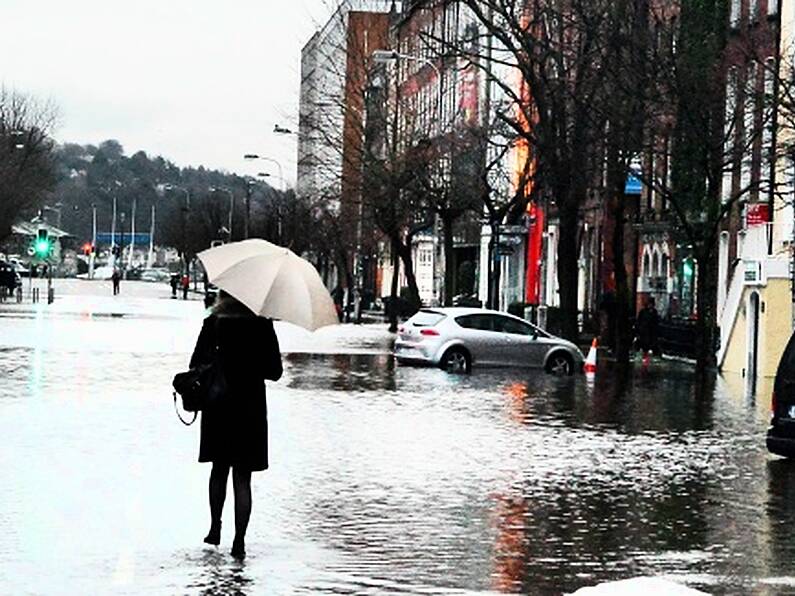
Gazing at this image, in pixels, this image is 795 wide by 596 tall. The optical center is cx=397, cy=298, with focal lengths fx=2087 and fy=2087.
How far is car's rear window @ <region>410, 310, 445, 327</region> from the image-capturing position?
45844 mm

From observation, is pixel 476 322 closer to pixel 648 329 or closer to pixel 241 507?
pixel 648 329

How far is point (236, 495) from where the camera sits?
14.0 m

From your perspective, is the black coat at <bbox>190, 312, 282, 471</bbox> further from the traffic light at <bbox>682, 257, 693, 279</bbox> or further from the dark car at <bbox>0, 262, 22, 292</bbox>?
the dark car at <bbox>0, 262, 22, 292</bbox>

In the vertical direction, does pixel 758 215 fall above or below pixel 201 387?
above

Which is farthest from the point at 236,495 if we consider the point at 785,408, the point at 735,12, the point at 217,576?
the point at 735,12

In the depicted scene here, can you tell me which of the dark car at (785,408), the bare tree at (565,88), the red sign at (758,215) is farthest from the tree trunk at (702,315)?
the dark car at (785,408)

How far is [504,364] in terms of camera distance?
45688mm

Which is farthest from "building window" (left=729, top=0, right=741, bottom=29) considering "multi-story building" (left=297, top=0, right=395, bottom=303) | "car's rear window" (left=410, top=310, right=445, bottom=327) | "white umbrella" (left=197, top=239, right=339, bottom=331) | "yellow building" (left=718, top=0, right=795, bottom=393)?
"white umbrella" (left=197, top=239, right=339, bottom=331)

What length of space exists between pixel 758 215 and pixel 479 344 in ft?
25.0

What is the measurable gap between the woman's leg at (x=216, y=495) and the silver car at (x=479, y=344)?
3096 cm

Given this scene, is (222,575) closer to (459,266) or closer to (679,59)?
(679,59)

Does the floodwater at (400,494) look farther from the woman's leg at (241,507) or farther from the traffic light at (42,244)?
the traffic light at (42,244)

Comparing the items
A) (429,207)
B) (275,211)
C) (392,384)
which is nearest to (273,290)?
(392,384)

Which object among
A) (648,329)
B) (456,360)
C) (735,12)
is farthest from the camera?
(648,329)
